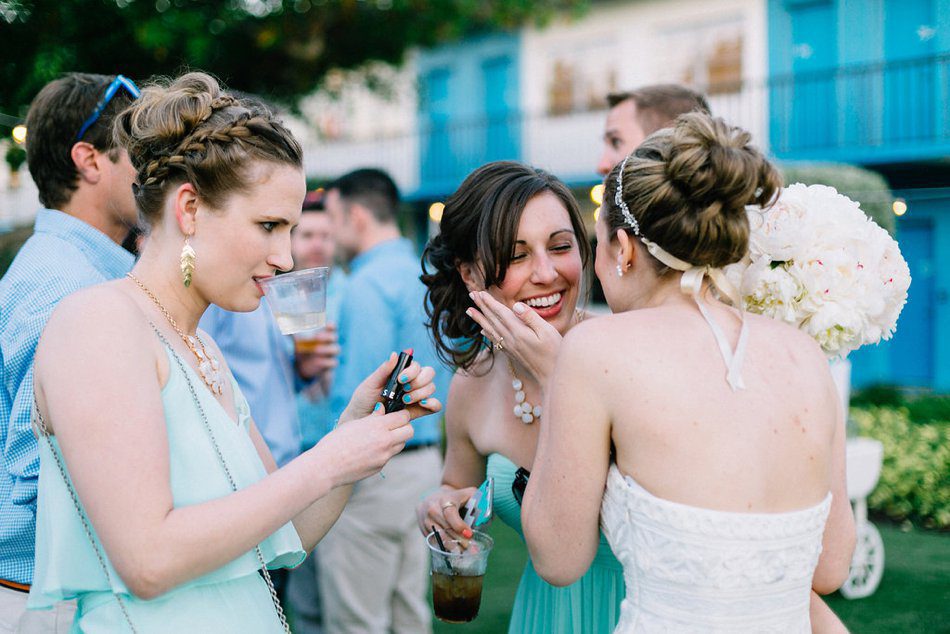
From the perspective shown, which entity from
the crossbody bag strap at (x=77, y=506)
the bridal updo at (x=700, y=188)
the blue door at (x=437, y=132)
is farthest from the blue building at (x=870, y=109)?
the crossbody bag strap at (x=77, y=506)

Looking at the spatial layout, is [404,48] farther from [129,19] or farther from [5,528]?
[5,528]

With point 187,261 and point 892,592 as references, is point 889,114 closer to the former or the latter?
point 892,592

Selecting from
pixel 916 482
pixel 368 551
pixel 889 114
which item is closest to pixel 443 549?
pixel 368 551

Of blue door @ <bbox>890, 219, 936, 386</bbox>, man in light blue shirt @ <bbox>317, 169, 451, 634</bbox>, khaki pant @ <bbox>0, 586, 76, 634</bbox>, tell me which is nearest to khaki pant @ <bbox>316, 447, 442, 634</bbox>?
man in light blue shirt @ <bbox>317, 169, 451, 634</bbox>

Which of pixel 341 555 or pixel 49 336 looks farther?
pixel 341 555

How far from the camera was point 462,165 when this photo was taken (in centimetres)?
1803

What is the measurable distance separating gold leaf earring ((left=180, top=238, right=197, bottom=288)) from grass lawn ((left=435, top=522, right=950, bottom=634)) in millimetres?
4056

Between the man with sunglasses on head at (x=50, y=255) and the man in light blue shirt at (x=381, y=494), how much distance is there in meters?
2.00

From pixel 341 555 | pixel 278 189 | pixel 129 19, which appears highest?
pixel 129 19

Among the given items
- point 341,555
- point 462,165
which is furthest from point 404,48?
point 341,555

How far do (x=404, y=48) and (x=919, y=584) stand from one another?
9.56 meters

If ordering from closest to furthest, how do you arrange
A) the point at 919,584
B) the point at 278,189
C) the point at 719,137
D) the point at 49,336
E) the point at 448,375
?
the point at 49,336, the point at 719,137, the point at 278,189, the point at 448,375, the point at 919,584

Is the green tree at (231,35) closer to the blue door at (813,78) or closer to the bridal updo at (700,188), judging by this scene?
the blue door at (813,78)

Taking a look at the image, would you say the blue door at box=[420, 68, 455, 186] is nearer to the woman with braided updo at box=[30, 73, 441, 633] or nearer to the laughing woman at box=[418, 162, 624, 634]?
the laughing woman at box=[418, 162, 624, 634]
